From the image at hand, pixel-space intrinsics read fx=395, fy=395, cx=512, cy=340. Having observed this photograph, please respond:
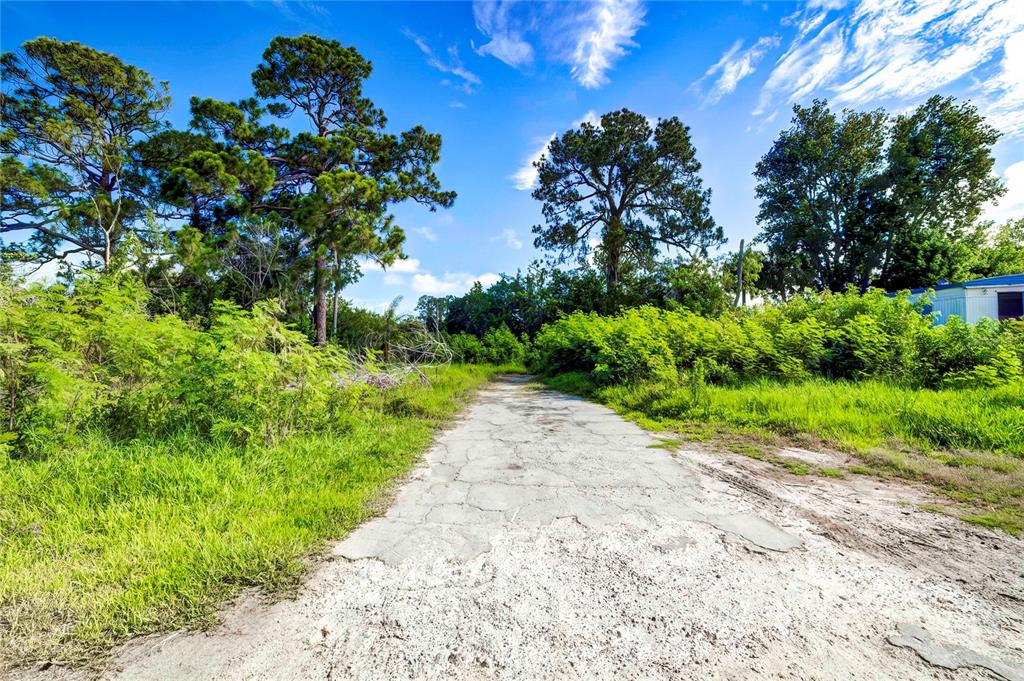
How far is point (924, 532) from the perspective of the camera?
2486mm

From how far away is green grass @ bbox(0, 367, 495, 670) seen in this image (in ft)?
5.79

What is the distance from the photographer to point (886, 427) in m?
4.55

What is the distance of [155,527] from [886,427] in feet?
22.3

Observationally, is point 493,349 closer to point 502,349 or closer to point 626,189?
point 502,349

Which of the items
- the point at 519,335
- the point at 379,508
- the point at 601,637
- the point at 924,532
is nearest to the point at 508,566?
the point at 601,637

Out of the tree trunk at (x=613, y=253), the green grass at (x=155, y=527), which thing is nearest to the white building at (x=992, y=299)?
the tree trunk at (x=613, y=253)

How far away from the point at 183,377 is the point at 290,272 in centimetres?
1242

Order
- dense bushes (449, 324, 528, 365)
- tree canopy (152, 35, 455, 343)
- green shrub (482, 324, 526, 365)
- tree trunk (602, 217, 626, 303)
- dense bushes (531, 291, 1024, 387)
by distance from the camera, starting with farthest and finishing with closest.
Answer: tree trunk (602, 217, 626, 303) → green shrub (482, 324, 526, 365) → dense bushes (449, 324, 528, 365) → tree canopy (152, 35, 455, 343) → dense bushes (531, 291, 1024, 387)

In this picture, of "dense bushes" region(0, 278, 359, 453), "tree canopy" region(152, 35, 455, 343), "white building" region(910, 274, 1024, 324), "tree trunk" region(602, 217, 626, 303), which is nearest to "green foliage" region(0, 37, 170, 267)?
"tree canopy" region(152, 35, 455, 343)

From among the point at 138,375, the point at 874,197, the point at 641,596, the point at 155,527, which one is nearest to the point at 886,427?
the point at 641,596

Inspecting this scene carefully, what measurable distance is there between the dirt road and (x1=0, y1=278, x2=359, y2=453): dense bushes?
2.00 metres

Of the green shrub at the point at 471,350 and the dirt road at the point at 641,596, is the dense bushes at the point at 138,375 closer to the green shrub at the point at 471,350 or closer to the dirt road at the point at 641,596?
the dirt road at the point at 641,596

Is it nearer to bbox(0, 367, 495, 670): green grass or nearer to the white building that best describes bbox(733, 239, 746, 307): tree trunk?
the white building

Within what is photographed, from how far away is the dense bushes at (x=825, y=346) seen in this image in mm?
6273
